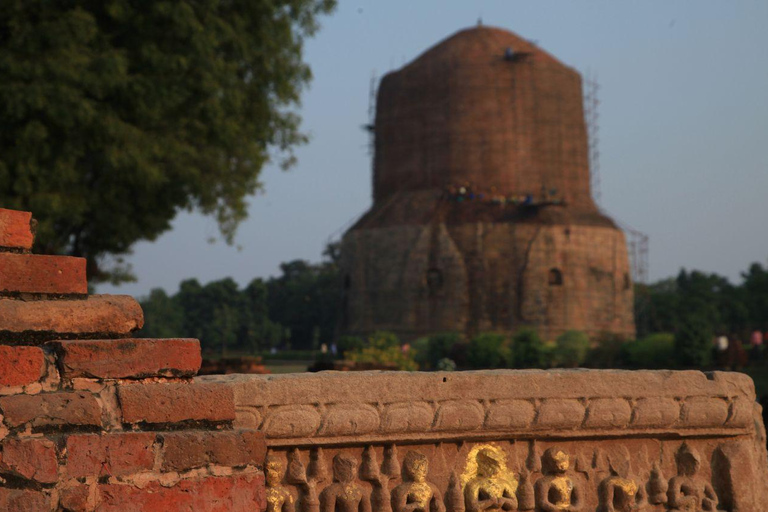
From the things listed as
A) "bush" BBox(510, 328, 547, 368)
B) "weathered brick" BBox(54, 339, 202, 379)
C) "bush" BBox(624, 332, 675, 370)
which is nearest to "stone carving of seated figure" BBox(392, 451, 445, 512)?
"weathered brick" BBox(54, 339, 202, 379)

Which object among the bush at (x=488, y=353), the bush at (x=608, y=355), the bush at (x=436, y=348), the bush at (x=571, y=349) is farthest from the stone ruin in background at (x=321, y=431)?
the bush at (x=436, y=348)

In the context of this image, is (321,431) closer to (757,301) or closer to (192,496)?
(192,496)

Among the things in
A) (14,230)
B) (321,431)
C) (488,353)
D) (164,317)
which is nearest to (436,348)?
(488,353)

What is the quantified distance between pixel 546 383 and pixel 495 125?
3496 cm

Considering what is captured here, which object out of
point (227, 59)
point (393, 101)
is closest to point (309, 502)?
point (227, 59)

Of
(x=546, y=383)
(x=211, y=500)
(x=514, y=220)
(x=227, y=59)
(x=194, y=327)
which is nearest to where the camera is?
(x=211, y=500)

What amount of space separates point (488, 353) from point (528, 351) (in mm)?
1252

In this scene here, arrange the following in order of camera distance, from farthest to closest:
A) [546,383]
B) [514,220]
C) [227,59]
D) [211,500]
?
[514,220] < [227,59] < [546,383] < [211,500]

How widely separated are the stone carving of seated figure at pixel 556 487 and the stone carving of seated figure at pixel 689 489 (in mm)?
320

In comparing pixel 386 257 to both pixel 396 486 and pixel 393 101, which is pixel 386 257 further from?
pixel 396 486

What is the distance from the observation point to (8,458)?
2129mm

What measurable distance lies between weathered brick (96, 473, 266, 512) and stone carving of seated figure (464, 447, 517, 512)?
2.29ft

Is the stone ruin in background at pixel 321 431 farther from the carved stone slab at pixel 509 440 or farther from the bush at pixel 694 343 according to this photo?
the bush at pixel 694 343

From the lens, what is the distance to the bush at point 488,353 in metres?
28.3
